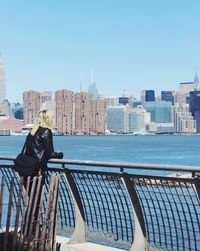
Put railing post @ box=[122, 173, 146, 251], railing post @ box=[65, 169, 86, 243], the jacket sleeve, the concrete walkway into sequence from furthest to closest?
railing post @ box=[65, 169, 86, 243]
the jacket sleeve
the concrete walkway
railing post @ box=[122, 173, 146, 251]

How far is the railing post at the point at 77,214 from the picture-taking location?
7.79 m

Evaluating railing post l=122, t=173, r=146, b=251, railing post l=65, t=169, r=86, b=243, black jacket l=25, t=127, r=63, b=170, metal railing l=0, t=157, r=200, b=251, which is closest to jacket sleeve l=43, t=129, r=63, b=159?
black jacket l=25, t=127, r=63, b=170

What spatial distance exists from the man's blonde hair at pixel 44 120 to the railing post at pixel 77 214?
0.62 meters

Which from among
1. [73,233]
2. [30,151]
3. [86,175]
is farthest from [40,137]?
[73,233]

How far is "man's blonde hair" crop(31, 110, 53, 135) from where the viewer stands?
24.8 ft

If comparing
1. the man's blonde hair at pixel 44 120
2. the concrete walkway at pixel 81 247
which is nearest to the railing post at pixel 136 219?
the concrete walkway at pixel 81 247

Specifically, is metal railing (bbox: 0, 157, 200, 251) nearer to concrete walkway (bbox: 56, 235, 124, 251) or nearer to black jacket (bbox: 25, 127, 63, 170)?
concrete walkway (bbox: 56, 235, 124, 251)

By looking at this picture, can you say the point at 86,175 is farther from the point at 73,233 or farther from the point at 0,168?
the point at 0,168

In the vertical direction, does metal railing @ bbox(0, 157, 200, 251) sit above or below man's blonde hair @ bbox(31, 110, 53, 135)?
below

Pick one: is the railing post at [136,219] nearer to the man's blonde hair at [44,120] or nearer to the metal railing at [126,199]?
the metal railing at [126,199]

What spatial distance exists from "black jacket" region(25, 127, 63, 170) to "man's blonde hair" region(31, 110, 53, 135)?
4 centimetres

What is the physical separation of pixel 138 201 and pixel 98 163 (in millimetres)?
597

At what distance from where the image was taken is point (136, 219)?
276 inches

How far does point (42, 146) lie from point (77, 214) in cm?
98
